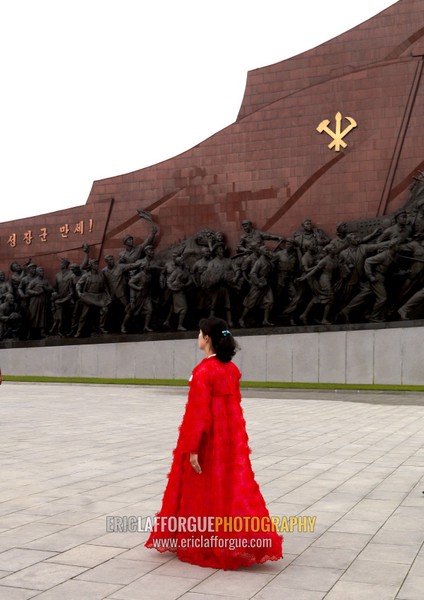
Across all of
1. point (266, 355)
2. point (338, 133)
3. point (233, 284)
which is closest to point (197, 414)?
point (266, 355)

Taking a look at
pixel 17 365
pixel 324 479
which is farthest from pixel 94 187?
pixel 324 479

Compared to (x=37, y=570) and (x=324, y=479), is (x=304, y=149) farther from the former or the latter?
(x=37, y=570)

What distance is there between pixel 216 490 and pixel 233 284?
1322 cm

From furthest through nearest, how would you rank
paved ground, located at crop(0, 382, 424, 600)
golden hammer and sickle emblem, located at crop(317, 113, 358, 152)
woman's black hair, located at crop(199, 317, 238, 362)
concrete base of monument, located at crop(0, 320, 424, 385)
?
golden hammer and sickle emblem, located at crop(317, 113, 358, 152)
concrete base of monument, located at crop(0, 320, 424, 385)
woman's black hair, located at crop(199, 317, 238, 362)
paved ground, located at crop(0, 382, 424, 600)

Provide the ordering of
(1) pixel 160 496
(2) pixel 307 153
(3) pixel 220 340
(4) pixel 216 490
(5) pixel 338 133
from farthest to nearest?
1. (2) pixel 307 153
2. (5) pixel 338 133
3. (1) pixel 160 496
4. (3) pixel 220 340
5. (4) pixel 216 490

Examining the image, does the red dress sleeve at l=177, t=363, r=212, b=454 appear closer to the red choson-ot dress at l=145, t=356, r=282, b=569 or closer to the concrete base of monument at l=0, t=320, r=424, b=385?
the red choson-ot dress at l=145, t=356, r=282, b=569

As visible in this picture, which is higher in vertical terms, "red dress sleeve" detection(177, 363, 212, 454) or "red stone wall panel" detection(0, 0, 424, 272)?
"red stone wall panel" detection(0, 0, 424, 272)

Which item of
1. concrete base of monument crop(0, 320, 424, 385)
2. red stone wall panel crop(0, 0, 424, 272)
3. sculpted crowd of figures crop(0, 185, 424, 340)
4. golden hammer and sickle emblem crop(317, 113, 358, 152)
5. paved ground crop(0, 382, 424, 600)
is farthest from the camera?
golden hammer and sickle emblem crop(317, 113, 358, 152)

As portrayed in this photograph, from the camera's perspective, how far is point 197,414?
3414 mm

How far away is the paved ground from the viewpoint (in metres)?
3.14

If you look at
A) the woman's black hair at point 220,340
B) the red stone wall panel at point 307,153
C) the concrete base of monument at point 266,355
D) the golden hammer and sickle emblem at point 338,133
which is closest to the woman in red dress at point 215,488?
the woman's black hair at point 220,340

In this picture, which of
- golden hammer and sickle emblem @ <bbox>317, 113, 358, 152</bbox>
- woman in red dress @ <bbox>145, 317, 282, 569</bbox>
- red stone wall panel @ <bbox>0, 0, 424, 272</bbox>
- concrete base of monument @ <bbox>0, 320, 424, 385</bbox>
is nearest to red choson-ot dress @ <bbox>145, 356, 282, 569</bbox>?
woman in red dress @ <bbox>145, 317, 282, 569</bbox>

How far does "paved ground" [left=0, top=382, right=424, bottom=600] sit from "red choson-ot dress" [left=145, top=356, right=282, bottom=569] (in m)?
0.09

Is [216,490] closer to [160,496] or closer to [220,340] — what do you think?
[220,340]
